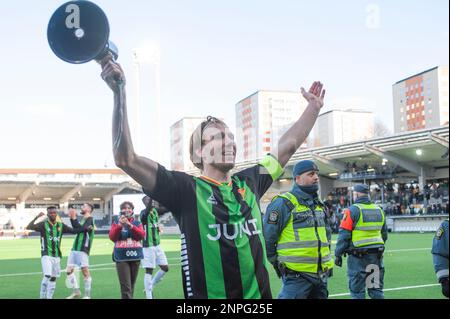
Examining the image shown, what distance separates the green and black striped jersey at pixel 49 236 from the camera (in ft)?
33.8

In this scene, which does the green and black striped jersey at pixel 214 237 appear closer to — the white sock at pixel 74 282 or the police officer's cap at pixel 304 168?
the police officer's cap at pixel 304 168

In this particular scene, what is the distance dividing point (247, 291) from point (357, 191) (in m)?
5.77

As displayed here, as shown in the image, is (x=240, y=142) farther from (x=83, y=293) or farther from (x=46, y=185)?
(x=46, y=185)

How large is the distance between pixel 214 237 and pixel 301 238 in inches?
115

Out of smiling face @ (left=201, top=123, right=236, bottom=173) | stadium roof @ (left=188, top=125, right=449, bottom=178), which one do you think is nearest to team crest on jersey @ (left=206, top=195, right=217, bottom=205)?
smiling face @ (left=201, top=123, right=236, bottom=173)

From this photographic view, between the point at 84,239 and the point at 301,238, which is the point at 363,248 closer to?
the point at 301,238

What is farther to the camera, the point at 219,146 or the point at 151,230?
the point at 151,230

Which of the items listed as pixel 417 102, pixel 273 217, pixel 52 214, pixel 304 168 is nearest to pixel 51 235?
pixel 52 214

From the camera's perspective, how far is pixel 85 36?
208 cm

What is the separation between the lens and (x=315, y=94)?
317 centimetres

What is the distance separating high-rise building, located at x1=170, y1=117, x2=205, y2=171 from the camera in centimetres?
414

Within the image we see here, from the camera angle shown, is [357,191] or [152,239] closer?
[357,191]

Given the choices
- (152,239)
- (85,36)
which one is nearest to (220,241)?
(85,36)
